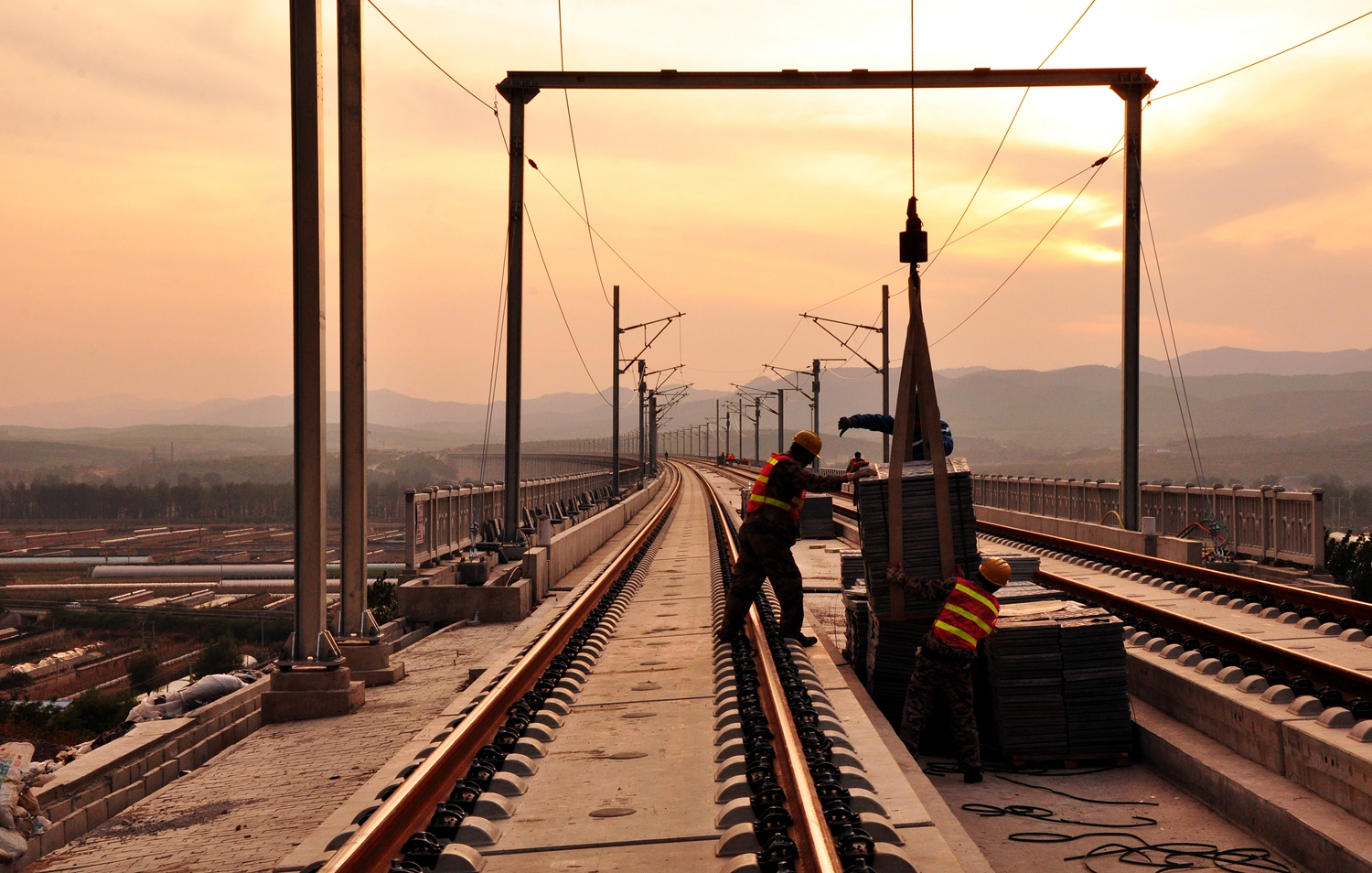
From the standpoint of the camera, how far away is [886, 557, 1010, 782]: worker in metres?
8.38

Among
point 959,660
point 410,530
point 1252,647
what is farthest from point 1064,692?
point 410,530

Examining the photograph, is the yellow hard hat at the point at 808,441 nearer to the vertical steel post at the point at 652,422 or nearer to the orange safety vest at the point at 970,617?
the orange safety vest at the point at 970,617

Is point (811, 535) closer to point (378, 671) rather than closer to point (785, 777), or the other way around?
point (378, 671)

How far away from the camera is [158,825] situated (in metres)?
7.56

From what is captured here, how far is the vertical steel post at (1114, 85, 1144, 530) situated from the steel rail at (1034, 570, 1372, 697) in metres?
8.38

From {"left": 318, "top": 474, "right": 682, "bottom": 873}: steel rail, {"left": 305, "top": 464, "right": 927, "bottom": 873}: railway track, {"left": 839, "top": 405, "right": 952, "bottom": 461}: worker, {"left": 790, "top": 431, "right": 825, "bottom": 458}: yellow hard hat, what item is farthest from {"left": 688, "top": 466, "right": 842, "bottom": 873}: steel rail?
{"left": 839, "top": 405, "right": 952, "bottom": 461}: worker

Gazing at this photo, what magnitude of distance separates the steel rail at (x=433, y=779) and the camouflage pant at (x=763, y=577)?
1.67 metres

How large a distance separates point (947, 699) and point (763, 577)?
115 inches

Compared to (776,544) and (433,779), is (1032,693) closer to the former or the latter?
(776,544)

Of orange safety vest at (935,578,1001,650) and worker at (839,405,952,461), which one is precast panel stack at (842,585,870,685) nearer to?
worker at (839,405,952,461)

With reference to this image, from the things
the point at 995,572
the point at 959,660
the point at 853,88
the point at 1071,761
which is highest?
the point at 853,88

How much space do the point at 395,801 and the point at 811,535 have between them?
2480cm

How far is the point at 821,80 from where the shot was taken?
814 inches

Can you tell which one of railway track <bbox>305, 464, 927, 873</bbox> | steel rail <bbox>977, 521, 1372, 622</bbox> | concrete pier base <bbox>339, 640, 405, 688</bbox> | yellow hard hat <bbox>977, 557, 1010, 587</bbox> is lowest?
concrete pier base <bbox>339, 640, 405, 688</bbox>
